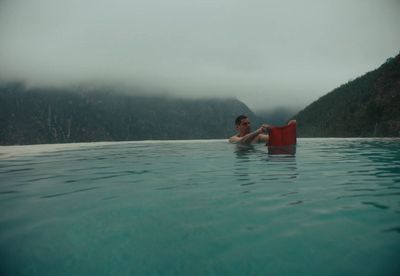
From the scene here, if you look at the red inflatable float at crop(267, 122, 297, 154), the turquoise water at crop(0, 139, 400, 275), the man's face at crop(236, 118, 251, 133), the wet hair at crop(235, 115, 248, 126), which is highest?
the wet hair at crop(235, 115, 248, 126)

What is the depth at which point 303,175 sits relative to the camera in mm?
6914

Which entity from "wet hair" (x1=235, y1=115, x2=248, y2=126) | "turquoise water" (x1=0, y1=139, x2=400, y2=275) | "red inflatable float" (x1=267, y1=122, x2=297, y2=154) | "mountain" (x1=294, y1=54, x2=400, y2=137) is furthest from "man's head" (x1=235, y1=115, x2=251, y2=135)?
"mountain" (x1=294, y1=54, x2=400, y2=137)

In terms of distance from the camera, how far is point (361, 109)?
103 metres

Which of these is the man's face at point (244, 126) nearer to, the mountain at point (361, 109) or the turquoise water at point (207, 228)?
the turquoise water at point (207, 228)

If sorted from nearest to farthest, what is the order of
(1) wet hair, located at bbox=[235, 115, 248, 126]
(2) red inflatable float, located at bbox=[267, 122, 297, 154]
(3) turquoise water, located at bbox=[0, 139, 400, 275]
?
(3) turquoise water, located at bbox=[0, 139, 400, 275] < (2) red inflatable float, located at bbox=[267, 122, 297, 154] < (1) wet hair, located at bbox=[235, 115, 248, 126]

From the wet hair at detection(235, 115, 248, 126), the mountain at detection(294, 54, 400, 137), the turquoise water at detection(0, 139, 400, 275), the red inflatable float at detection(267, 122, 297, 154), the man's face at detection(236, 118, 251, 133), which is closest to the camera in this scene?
the turquoise water at detection(0, 139, 400, 275)

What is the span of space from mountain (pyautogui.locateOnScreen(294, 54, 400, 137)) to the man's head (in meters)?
73.2

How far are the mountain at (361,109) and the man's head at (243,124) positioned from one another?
73203 mm

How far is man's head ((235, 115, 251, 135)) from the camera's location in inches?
584

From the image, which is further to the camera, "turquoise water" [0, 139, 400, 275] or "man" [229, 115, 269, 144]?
"man" [229, 115, 269, 144]

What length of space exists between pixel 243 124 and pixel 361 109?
10305 cm

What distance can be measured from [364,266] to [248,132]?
13.9 m

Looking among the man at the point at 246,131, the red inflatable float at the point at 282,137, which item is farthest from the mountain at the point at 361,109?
the red inflatable float at the point at 282,137

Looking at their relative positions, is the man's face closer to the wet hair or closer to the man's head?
the man's head
